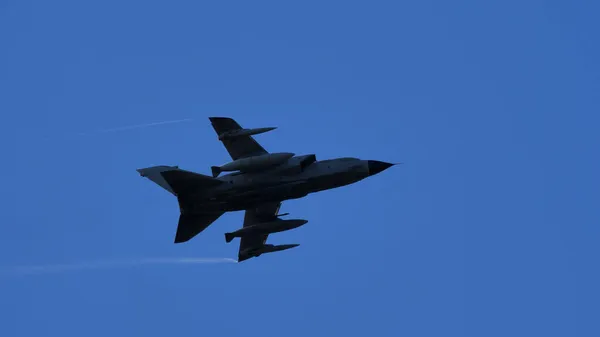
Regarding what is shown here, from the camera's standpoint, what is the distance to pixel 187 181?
49.2 meters

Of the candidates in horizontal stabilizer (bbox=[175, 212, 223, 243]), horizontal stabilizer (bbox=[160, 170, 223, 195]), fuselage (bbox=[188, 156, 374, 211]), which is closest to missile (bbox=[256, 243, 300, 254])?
fuselage (bbox=[188, 156, 374, 211])

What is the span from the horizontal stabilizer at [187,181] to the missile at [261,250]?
5449 millimetres

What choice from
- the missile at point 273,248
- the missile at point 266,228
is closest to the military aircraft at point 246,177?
the missile at point 266,228

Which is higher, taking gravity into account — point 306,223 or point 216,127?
point 216,127

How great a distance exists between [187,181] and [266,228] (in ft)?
17.8

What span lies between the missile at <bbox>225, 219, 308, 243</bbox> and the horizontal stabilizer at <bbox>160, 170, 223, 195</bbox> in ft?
11.8

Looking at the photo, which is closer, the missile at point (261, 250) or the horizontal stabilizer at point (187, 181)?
the horizontal stabilizer at point (187, 181)

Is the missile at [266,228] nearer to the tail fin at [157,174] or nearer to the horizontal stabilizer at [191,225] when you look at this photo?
the horizontal stabilizer at [191,225]

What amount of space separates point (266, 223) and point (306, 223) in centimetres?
225

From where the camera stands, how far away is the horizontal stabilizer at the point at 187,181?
48.9m

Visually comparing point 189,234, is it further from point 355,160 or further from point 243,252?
point 355,160

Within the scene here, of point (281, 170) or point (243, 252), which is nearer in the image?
point (281, 170)

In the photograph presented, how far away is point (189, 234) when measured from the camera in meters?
51.7

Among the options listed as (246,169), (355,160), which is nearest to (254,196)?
(246,169)
